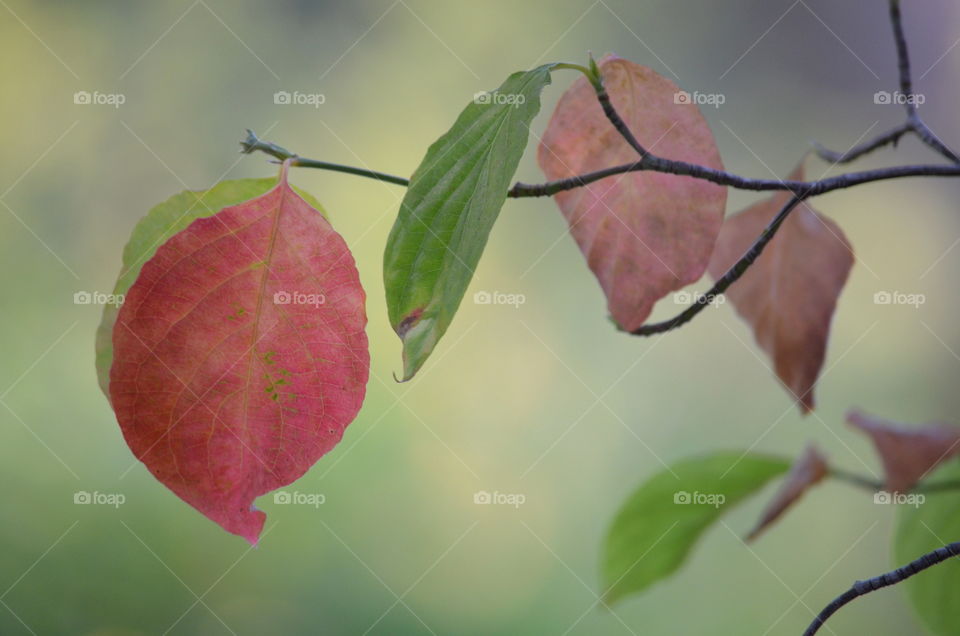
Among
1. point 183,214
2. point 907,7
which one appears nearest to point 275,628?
point 183,214

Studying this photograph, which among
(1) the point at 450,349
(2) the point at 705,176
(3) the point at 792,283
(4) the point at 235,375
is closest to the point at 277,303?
(4) the point at 235,375

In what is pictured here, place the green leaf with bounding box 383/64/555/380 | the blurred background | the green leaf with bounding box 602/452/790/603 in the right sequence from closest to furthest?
the green leaf with bounding box 383/64/555/380 < the green leaf with bounding box 602/452/790/603 < the blurred background

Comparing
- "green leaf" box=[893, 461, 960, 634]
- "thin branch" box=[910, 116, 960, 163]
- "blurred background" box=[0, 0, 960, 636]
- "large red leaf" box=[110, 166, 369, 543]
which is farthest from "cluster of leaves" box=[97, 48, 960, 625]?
"blurred background" box=[0, 0, 960, 636]

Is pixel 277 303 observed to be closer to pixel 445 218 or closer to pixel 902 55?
pixel 445 218

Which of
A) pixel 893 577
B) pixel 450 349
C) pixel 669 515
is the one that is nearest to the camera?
pixel 893 577

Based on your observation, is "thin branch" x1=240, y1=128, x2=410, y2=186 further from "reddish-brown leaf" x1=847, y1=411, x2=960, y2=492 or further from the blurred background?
the blurred background
